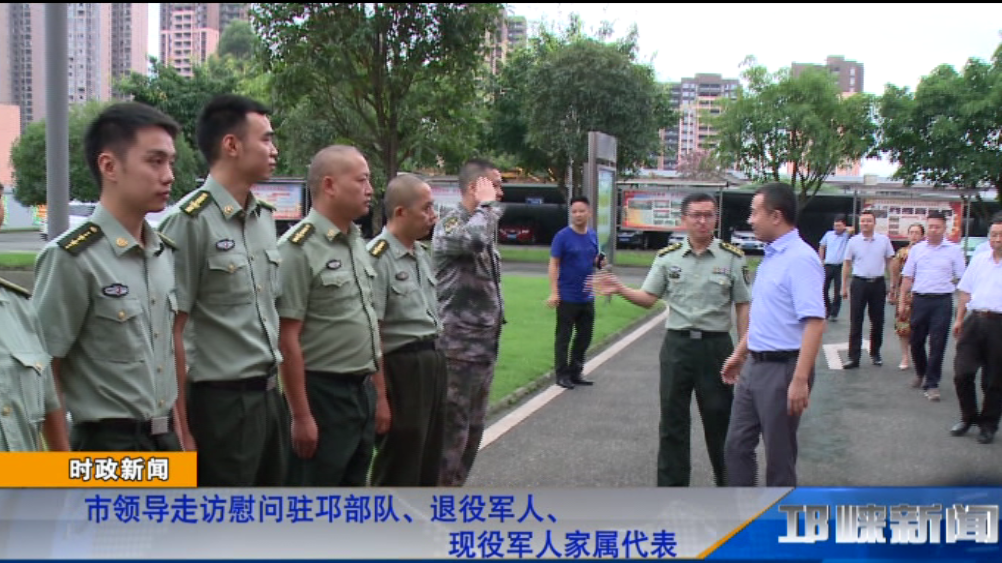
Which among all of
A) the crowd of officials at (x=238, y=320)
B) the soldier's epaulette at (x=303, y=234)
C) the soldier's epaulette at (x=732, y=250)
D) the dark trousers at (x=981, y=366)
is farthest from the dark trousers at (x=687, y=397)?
the dark trousers at (x=981, y=366)

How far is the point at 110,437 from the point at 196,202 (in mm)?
733

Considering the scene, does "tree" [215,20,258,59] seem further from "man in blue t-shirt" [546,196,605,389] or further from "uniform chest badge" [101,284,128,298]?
"man in blue t-shirt" [546,196,605,389]

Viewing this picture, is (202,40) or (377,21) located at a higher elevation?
(377,21)

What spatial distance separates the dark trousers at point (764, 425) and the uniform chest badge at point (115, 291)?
8.13 feet

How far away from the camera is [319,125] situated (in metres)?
4.13

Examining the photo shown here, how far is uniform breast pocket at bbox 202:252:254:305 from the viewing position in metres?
2.67

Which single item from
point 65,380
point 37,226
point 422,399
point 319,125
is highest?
point 319,125

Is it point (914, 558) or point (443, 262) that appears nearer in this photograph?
point (914, 558)

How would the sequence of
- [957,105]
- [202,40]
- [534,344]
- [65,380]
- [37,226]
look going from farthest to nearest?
[534,344] → [957,105] → [202,40] → [37,226] → [65,380]

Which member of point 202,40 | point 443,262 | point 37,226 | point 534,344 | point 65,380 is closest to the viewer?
point 65,380

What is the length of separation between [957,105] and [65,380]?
325 cm

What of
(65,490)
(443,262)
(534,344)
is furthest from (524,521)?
(534,344)

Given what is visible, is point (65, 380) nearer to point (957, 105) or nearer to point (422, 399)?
point (422, 399)

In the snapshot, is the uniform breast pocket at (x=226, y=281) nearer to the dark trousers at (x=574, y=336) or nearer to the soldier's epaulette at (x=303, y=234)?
the soldier's epaulette at (x=303, y=234)
